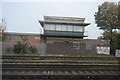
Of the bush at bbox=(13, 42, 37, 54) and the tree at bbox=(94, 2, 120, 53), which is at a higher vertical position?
the tree at bbox=(94, 2, 120, 53)

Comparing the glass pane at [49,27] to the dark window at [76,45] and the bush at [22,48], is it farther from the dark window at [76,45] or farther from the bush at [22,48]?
the dark window at [76,45]

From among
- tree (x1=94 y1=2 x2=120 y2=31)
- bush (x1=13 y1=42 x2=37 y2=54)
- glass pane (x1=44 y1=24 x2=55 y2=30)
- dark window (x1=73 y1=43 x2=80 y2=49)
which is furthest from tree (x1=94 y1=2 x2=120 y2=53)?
bush (x1=13 y1=42 x2=37 y2=54)

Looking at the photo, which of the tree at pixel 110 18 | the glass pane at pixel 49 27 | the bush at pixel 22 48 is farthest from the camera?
the glass pane at pixel 49 27

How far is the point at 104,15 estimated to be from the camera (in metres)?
24.5

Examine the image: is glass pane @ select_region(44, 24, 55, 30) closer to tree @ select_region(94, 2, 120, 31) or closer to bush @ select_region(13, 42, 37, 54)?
bush @ select_region(13, 42, 37, 54)

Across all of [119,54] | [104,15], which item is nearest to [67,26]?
[104,15]

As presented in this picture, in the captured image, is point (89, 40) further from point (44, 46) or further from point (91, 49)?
point (44, 46)

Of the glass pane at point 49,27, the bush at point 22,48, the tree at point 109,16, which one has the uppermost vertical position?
the tree at point 109,16

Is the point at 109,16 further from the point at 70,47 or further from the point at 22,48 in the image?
the point at 22,48

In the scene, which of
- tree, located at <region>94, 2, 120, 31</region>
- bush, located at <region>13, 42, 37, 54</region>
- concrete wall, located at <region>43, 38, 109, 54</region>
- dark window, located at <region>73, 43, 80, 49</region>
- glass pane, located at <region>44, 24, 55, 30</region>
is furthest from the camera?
glass pane, located at <region>44, 24, 55, 30</region>

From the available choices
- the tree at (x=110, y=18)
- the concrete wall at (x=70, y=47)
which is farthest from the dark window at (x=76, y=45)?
the tree at (x=110, y=18)

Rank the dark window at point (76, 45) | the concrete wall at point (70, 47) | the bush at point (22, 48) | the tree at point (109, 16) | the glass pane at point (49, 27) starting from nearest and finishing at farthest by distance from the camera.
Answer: the bush at point (22, 48)
the concrete wall at point (70, 47)
the dark window at point (76, 45)
the tree at point (109, 16)
the glass pane at point (49, 27)

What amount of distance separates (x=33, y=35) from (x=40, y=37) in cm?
170

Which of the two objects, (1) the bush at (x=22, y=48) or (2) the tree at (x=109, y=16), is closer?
(1) the bush at (x=22, y=48)
